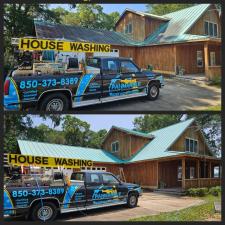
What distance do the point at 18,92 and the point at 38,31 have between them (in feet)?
18.5

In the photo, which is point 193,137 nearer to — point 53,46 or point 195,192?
point 195,192

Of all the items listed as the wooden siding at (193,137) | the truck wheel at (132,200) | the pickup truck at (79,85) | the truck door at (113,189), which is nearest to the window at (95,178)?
the truck door at (113,189)

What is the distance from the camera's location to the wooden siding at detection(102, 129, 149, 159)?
Result: 20.2 metres

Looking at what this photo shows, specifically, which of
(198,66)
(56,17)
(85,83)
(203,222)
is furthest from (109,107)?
(198,66)

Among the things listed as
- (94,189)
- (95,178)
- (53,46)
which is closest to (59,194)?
(94,189)

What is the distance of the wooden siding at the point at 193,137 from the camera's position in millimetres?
18109

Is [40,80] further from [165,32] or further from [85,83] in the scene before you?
[165,32]

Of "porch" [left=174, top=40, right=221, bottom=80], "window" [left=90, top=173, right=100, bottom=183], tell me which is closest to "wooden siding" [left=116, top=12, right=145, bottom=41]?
"porch" [left=174, top=40, right=221, bottom=80]

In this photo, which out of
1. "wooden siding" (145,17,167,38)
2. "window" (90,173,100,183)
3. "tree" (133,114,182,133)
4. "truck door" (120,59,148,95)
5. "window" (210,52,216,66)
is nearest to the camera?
"window" (90,173,100,183)

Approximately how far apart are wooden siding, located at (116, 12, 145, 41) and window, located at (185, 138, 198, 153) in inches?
285

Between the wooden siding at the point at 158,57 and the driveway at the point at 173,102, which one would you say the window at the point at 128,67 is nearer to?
the driveway at the point at 173,102

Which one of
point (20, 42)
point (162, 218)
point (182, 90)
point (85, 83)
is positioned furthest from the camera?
point (182, 90)

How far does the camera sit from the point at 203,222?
8352 millimetres

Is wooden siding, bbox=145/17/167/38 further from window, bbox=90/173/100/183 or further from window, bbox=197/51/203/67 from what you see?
window, bbox=90/173/100/183
